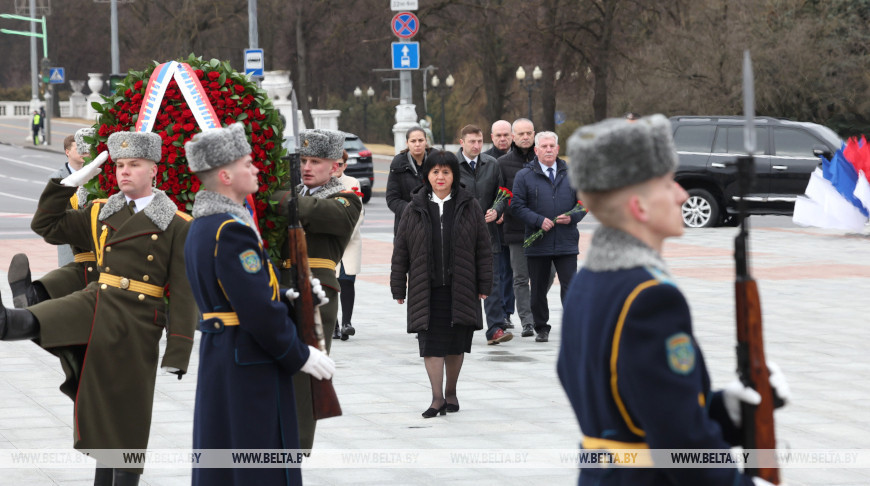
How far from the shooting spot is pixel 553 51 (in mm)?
43250

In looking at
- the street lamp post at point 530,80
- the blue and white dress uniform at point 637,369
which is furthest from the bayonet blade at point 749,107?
the street lamp post at point 530,80

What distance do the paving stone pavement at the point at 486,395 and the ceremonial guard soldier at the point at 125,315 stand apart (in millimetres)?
868

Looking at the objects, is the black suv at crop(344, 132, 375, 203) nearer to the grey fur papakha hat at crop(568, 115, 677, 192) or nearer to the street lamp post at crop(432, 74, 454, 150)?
the street lamp post at crop(432, 74, 454, 150)

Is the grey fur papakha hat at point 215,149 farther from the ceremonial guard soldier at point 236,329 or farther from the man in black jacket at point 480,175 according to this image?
the man in black jacket at point 480,175

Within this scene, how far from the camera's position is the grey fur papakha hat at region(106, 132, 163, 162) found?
5.59m

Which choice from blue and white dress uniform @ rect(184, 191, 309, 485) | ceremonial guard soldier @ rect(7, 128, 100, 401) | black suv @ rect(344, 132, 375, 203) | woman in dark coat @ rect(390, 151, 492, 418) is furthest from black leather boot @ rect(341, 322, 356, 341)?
black suv @ rect(344, 132, 375, 203)

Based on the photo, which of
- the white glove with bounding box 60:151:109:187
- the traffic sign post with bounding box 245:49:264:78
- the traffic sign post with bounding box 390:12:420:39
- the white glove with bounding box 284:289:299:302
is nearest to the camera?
the white glove with bounding box 284:289:299:302

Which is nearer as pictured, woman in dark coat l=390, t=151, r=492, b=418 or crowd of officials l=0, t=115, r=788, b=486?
crowd of officials l=0, t=115, r=788, b=486

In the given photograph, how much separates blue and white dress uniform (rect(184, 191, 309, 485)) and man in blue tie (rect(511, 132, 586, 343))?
20.5 ft

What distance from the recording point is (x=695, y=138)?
70.7 ft

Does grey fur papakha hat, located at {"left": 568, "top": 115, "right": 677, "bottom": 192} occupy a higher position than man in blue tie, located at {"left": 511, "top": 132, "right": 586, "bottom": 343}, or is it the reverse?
grey fur papakha hat, located at {"left": 568, "top": 115, "right": 677, "bottom": 192}

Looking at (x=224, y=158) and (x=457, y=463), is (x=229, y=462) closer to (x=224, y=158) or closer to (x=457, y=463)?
(x=224, y=158)

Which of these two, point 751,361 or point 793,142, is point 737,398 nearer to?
point 751,361

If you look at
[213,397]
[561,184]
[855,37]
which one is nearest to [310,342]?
[213,397]
